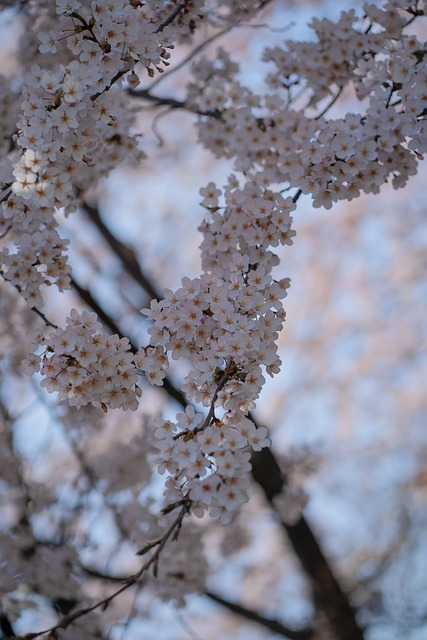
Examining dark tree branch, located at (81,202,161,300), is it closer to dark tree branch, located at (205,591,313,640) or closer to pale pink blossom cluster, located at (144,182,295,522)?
dark tree branch, located at (205,591,313,640)

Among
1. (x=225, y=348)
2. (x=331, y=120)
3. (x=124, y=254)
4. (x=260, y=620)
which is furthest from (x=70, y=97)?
(x=260, y=620)

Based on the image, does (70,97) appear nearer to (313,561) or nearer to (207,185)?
(207,185)

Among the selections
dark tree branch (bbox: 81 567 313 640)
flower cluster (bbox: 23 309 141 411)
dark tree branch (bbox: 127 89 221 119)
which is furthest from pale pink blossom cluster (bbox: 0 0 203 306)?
dark tree branch (bbox: 81 567 313 640)

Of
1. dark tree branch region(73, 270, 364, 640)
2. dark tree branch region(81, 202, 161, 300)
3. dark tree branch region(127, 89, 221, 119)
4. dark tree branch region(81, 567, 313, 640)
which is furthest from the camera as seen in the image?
dark tree branch region(81, 202, 161, 300)

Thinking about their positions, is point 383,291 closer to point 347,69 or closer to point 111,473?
point 111,473

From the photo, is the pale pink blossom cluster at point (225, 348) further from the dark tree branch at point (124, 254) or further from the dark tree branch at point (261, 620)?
the dark tree branch at point (124, 254)

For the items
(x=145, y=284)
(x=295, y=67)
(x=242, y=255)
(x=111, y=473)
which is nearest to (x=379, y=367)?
(x=145, y=284)

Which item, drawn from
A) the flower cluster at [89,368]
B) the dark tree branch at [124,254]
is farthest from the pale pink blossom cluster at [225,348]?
the dark tree branch at [124,254]

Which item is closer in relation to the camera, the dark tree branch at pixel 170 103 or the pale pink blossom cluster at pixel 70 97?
the pale pink blossom cluster at pixel 70 97
